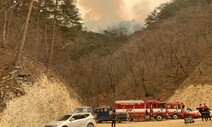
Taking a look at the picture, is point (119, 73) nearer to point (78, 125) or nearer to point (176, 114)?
point (176, 114)

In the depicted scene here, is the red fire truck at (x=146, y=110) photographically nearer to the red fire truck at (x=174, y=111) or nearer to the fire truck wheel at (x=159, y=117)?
the fire truck wheel at (x=159, y=117)

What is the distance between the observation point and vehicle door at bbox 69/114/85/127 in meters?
30.4

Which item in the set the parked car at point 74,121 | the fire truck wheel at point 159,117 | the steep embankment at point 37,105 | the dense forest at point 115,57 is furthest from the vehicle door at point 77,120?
the dense forest at point 115,57

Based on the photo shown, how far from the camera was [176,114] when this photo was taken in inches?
1917

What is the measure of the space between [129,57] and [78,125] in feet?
187

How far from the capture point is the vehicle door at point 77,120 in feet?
99.8

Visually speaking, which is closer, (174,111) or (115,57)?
(174,111)

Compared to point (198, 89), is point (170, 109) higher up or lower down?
lower down

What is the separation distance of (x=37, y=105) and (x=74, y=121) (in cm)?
527

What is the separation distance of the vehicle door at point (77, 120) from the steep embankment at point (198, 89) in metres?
30.7

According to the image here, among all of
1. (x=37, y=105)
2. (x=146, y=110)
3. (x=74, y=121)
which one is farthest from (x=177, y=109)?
(x=37, y=105)

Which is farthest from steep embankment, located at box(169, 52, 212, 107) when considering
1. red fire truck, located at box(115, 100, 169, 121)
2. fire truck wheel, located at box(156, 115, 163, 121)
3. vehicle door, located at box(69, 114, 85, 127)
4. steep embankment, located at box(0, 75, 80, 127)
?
vehicle door, located at box(69, 114, 85, 127)

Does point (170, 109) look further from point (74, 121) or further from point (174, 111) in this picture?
point (74, 121)

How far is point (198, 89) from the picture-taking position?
59.6m
